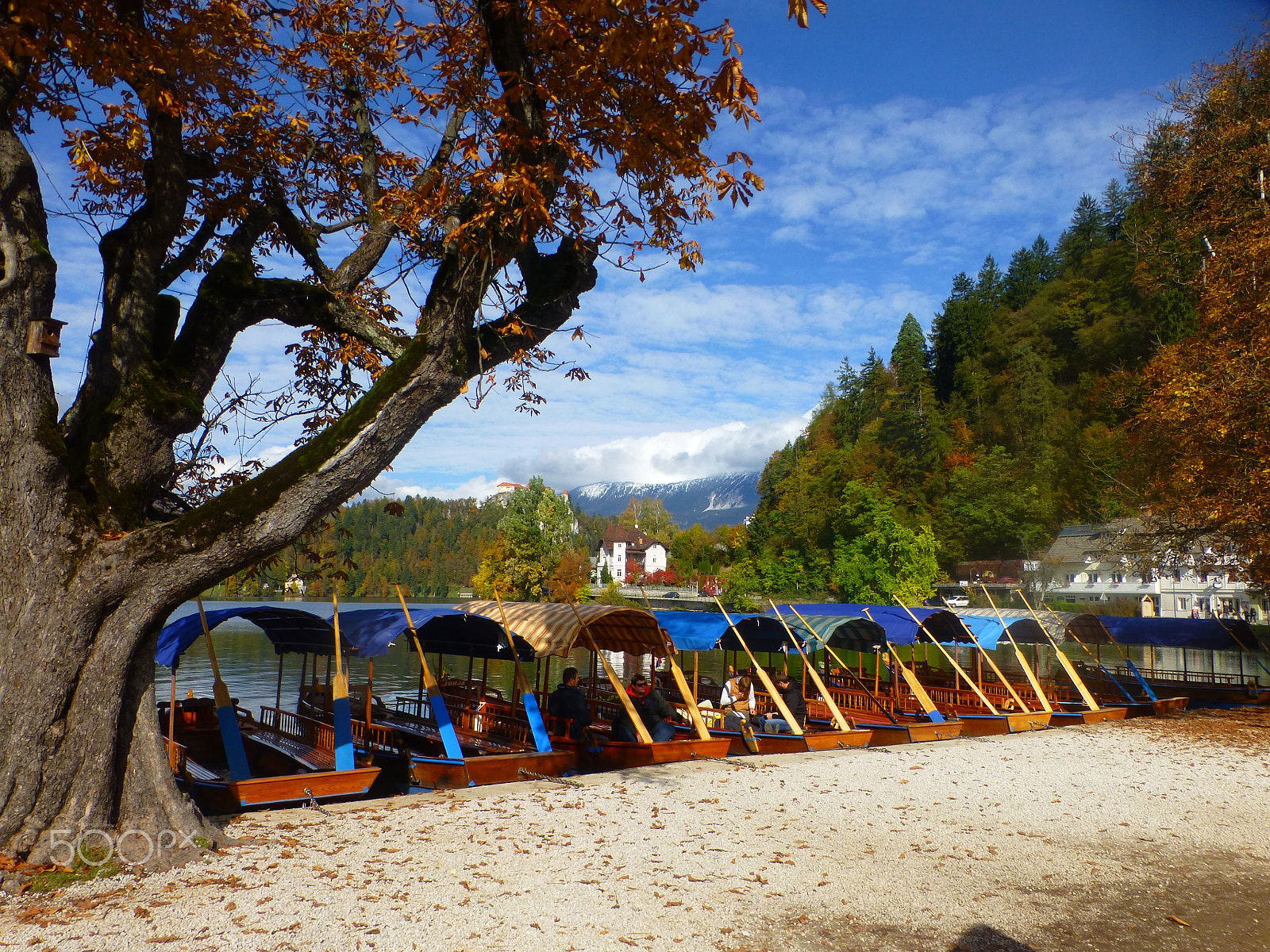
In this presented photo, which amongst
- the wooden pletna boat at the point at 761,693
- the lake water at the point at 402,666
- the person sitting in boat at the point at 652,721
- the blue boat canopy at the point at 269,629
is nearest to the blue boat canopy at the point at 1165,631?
the lake water at the point at 402,666

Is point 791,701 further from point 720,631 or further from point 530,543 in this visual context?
point 530,543

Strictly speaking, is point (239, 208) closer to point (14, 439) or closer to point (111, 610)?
point (14, 439)

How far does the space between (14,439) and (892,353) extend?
110 metres

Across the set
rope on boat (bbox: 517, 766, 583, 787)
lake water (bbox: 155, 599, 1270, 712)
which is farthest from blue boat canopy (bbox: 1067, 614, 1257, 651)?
rope on boat (bbox: 517, 766, 583, 787)

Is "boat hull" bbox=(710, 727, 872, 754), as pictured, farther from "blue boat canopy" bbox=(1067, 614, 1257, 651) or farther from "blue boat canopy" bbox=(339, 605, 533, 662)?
"blue boat canopy" bbox=(1067, 614, 1257, 651)

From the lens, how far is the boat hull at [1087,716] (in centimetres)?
2153

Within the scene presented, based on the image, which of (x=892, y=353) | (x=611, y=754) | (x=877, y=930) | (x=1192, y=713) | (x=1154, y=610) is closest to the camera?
(x=877, y=930)

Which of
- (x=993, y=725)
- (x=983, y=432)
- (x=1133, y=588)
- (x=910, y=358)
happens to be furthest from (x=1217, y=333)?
(x=910, y=358)

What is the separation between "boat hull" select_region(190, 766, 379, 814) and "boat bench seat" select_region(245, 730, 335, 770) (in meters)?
1.28

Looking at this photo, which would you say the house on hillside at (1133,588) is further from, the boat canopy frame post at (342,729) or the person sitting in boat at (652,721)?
the boat canopy frame post at (342,729)

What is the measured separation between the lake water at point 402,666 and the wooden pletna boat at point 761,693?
4.73 meters

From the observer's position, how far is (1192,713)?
77.5ft

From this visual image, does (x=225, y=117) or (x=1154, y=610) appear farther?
(x=1154, y=610)

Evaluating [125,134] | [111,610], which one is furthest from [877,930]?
[125,134]
